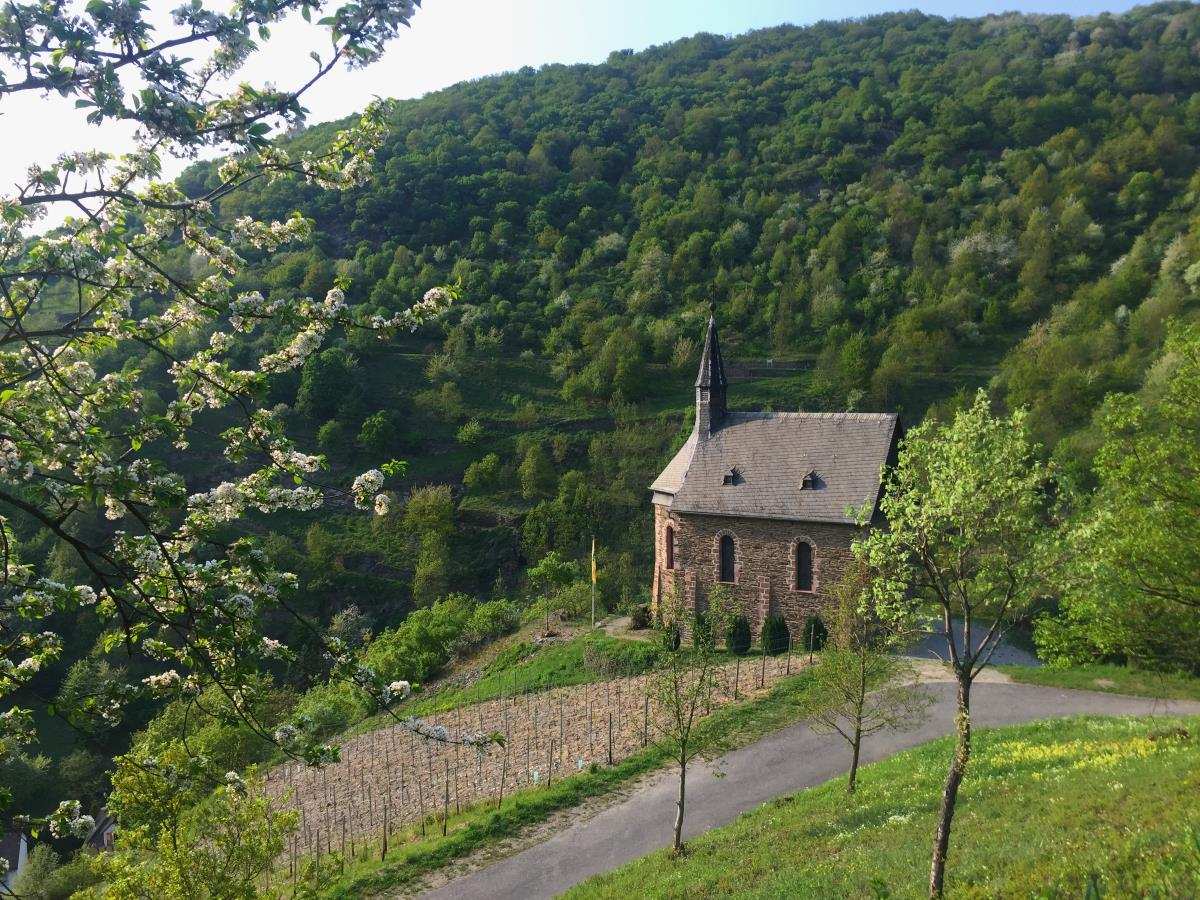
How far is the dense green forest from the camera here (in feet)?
154

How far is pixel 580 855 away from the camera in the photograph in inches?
631

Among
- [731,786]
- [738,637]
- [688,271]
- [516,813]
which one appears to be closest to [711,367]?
[738,637]

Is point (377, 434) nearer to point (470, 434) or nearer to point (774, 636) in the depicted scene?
point (470, 434)

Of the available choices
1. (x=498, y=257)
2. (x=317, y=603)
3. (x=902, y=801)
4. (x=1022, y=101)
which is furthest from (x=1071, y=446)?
(x=1022, y=101)


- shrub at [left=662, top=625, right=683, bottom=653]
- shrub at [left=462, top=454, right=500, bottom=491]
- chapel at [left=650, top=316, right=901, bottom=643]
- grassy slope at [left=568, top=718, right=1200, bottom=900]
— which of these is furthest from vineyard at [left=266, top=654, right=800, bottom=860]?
shrub at [left=462, top=454, right=500, bottom=491]

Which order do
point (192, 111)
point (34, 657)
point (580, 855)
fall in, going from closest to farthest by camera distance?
point (192, 111) < point (34, 657) < point (580, 855)

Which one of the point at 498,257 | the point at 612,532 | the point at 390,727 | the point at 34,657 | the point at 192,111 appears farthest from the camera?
the point at 498,257

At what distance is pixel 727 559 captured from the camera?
1145 inches

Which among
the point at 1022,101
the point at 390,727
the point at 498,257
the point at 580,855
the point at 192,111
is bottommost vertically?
the point at 390,727

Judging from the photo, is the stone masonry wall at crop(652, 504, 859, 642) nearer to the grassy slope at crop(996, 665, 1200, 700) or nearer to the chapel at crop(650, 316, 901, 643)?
the chapel at crop(650, 316, 901, 643)

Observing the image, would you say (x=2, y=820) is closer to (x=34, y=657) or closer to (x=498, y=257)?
(x=34, y=657)

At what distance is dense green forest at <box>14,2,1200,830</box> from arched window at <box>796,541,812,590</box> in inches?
449

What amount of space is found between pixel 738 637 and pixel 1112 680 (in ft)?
38.7

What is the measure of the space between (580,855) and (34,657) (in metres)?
13.1
